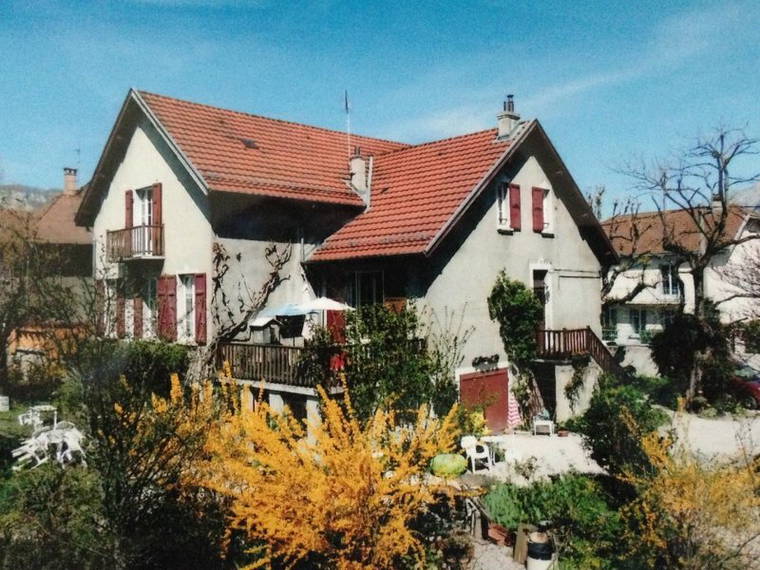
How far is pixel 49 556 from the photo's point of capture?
314 inches

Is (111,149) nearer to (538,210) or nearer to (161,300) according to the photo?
(161,300)

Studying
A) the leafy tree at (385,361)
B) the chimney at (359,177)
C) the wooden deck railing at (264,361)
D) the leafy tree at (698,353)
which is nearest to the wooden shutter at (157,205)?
the wooden deck railing at (264,361)

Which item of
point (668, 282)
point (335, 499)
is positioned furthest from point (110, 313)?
point (668, 282)

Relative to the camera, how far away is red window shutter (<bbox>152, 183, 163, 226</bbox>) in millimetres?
19625

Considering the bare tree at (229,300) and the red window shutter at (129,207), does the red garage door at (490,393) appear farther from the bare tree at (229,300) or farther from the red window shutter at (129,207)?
A: the red window shutter at (129,207)

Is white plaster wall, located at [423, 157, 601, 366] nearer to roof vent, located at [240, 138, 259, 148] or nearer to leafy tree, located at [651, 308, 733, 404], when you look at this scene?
leafy tree, located at [651, 308, 733, 404]

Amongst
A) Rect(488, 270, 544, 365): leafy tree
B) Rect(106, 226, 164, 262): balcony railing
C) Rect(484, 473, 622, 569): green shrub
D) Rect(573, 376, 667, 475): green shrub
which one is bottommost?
Rect(484, 473, 622, 569): green shrub

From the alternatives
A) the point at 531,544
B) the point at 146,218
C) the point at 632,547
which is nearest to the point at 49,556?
the point at 531,544

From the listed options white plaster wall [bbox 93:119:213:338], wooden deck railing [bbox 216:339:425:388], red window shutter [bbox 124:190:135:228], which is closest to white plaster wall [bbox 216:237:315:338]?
white plaster wall [bbox 93:119:213:338]

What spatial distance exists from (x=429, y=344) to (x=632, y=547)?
8.83 m

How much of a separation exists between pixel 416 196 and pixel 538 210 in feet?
14.8

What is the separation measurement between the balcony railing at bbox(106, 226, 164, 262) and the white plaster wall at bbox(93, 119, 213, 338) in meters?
0.28

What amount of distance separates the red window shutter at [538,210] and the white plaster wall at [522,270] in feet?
0.70

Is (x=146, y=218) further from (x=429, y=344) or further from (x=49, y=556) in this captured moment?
(x=49, y=556)
